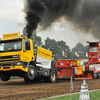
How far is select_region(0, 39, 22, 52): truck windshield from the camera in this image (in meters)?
13.0

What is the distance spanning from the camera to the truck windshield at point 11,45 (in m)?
13.0

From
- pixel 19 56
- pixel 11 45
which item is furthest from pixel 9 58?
pixel 11 45

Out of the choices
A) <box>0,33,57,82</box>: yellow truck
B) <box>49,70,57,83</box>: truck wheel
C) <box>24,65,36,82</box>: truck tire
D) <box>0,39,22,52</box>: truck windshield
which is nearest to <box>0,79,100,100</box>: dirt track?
<box>24,65,36,82</box>: truck tire

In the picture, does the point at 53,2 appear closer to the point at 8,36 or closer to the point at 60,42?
the point at 8,36

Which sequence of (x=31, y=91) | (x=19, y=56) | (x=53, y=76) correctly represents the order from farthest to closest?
(x=53, y=76) < (x=19, y=56) < (x=31, y=91)

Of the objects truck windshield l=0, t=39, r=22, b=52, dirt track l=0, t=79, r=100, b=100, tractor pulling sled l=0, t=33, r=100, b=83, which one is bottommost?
dirt track l=0, t=79, r=100, b=100

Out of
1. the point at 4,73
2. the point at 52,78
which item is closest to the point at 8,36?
the point at 4,73

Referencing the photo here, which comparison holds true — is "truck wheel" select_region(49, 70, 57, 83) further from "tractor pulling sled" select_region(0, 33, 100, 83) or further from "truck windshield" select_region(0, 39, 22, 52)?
"truck windshield" select_region(0, 39, 22, 52)

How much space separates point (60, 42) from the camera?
143 meters

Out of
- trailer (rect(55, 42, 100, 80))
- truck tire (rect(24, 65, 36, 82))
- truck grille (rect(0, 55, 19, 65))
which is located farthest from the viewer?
trailer (rect(55, 42, 100, 80))

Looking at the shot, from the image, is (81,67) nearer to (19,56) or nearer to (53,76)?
(53,76)

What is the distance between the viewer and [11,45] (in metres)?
13.2

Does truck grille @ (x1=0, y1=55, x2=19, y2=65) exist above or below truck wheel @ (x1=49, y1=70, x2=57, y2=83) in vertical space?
above

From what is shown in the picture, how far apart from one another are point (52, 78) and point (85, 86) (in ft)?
32.8
